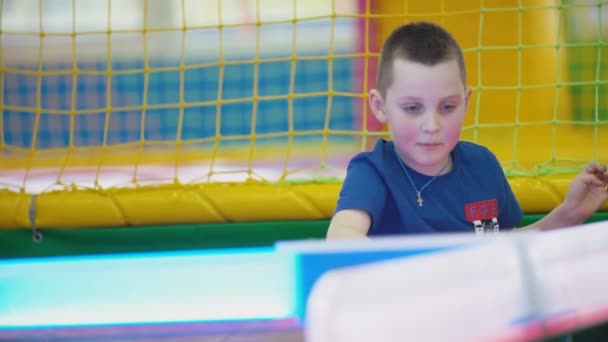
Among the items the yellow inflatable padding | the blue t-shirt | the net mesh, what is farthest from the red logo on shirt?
the net mesh

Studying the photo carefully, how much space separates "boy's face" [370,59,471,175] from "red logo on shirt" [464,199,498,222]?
99mm

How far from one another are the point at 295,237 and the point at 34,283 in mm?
703

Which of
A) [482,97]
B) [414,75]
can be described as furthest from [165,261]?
[482,97]

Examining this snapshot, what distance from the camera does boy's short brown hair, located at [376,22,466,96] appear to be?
0.96 meters

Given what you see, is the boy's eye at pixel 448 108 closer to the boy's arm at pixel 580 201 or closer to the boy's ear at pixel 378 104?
the boy's ear at pixel 378 104

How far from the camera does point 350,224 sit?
3.14ft

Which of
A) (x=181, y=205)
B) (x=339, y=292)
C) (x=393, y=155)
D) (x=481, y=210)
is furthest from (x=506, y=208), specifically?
(x=339, y=292)

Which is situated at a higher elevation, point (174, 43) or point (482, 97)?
point (174, 43)

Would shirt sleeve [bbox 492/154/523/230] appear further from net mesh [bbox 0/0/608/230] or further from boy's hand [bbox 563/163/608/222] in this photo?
net mesh [bbox 0/0/608/230]

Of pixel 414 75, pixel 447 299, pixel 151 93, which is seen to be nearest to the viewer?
pixel 447 299

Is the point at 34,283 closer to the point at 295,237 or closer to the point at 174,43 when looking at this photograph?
the point at 295,237

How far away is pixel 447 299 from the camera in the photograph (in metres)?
0.46

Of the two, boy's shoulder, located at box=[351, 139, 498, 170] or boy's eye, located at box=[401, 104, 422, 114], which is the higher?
boy's eye, located at box=[401, 104, 422, 114]

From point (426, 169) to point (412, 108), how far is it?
109 millimetres
